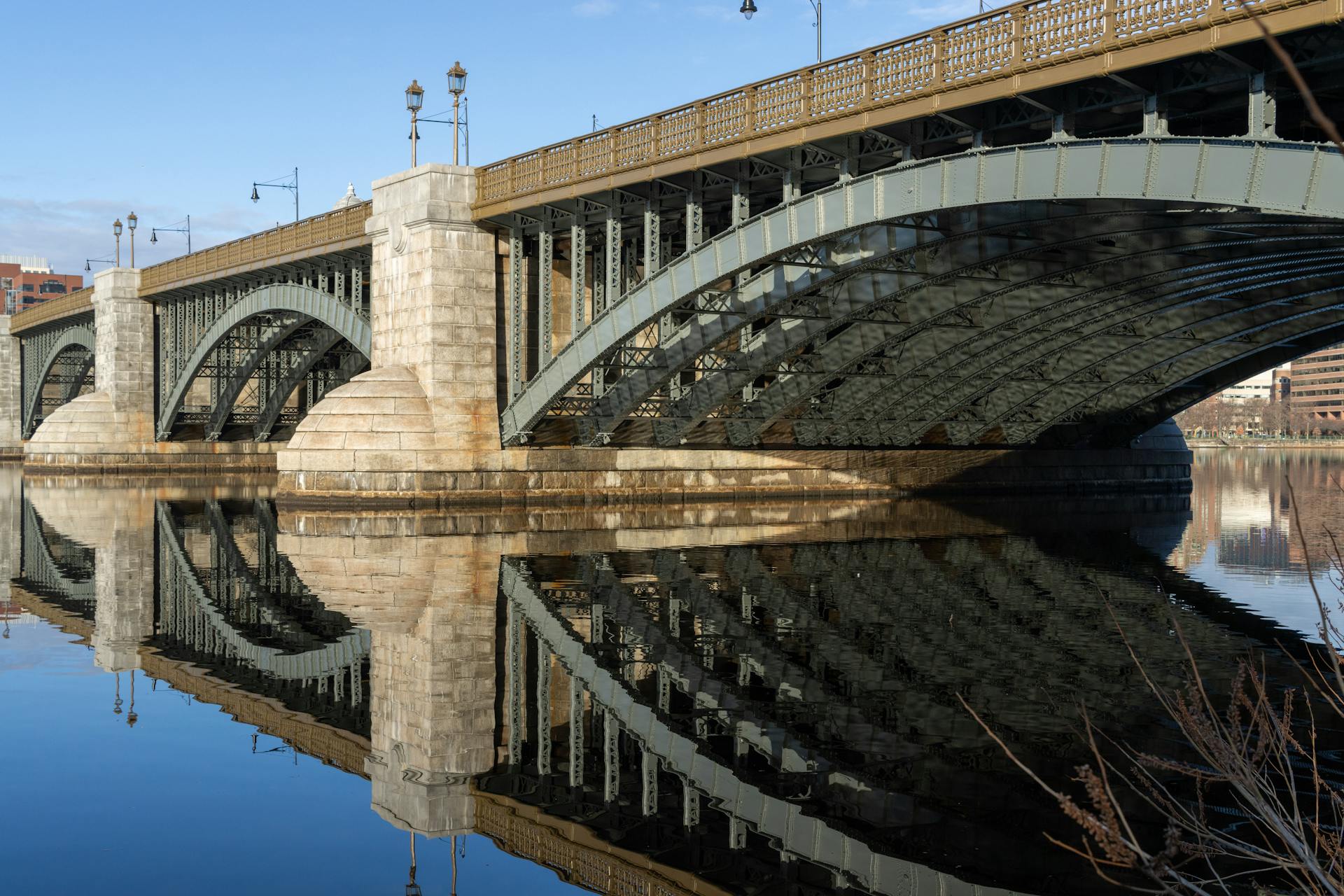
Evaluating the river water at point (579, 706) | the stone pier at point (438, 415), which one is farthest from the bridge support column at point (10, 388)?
the river water at point (579, 706)

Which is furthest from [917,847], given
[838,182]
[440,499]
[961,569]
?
[440,499]

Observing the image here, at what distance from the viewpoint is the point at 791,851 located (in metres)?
7.78

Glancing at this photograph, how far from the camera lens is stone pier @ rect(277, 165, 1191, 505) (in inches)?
1389

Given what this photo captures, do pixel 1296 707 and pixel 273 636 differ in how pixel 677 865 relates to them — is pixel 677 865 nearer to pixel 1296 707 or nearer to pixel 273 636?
pixel 1296 707

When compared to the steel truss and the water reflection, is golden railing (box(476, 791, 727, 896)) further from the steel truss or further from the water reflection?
the steel truss

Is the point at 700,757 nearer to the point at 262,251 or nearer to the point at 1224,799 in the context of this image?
the point at 1224,799

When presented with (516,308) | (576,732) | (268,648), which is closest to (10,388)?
(516,308)

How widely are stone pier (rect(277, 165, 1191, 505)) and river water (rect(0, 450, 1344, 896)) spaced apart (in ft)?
28.1

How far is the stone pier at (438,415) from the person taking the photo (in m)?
35.3

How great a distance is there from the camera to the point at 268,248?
4803 centimetres

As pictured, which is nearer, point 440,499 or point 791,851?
point 791,851

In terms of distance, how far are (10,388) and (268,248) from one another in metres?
49.8

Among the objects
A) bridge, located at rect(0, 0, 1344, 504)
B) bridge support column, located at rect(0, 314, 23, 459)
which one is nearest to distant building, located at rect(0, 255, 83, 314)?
bridge support column, located at rect(0, 314, 23, 459)

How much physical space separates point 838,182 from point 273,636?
44.2 ft
